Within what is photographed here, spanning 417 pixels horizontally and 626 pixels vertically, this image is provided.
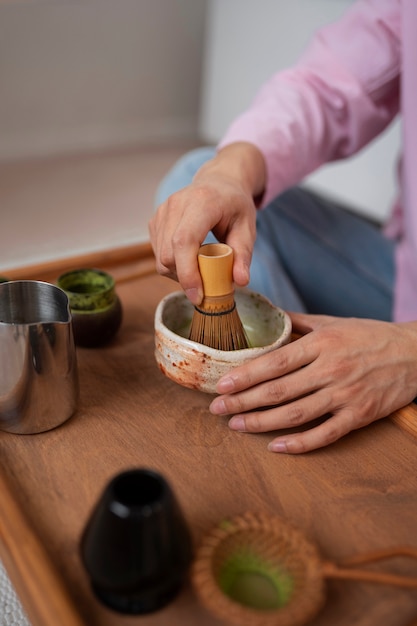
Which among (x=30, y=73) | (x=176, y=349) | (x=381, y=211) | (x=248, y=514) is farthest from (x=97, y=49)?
(x=248, y=514)

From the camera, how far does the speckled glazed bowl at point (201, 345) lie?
0.76 metres

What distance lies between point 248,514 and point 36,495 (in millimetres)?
228

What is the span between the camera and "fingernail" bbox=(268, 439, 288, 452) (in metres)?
0.75

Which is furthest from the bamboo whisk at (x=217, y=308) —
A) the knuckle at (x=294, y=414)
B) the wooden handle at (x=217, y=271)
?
the knuckle at (x=294, y=414)

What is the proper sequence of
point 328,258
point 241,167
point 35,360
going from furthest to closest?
point 328,258 → point 241,167 → point 35,360

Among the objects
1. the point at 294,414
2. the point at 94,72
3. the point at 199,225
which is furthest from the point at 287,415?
the point at 94,72

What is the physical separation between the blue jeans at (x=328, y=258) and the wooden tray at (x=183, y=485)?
1.42 feet

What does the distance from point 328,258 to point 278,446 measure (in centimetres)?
56

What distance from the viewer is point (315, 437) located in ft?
2.45

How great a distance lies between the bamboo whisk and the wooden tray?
0.32 feet

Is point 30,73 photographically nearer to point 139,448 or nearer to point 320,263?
point 320,263

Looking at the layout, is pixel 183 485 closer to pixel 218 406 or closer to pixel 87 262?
pixel 218 406

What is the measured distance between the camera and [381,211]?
2336 millimetres

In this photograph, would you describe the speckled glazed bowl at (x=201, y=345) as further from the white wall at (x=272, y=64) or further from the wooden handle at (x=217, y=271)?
the white wall at (x=272, y=64)
